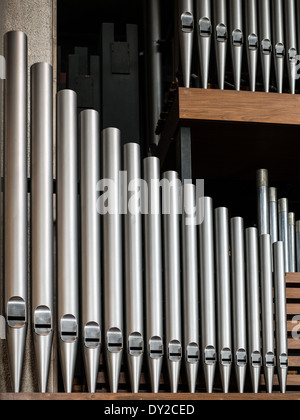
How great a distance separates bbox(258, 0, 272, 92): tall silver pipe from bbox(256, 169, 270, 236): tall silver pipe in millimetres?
676

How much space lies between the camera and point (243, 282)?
680 cm

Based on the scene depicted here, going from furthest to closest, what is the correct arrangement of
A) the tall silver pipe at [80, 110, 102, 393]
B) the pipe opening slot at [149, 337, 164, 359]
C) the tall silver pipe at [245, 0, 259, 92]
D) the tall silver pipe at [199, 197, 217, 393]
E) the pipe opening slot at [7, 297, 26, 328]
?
the tall silver pipe at [245, 0, 259, 92] → the tall silver pipe at [199, 197, 217, 393] → the pipe opening slot at [149, 337, 164, 359] → the tall silver pipe at [80, 110, 102, 393] → the pipe opening slot at [7, 297, 26, 328]

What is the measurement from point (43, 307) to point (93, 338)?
37cm

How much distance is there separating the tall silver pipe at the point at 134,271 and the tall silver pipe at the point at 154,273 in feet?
0.16

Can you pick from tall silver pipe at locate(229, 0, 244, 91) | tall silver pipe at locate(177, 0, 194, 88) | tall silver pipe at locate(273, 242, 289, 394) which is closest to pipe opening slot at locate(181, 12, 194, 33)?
tall silver pipe at locate(177, 0, 194, 88)

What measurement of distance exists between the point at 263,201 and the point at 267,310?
3.41 ft

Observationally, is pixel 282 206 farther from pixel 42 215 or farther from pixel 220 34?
pixel 42 215

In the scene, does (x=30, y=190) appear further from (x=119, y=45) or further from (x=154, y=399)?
(x=119, y=45)

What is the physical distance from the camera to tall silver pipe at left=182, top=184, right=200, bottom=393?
6543mm

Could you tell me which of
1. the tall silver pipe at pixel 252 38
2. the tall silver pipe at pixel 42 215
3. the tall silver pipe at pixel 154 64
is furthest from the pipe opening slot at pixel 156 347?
the tall silver pipe at pixel 154 64

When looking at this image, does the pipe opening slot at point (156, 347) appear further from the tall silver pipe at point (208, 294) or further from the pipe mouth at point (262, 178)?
the pipe mouth at point (262, 178)

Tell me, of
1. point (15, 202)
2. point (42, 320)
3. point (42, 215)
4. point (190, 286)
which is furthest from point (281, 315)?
point (15, 202)

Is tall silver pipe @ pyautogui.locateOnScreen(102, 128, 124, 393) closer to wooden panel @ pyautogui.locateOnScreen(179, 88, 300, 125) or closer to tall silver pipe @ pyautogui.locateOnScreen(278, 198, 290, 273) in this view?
wooden panel @ pyautogui.locateOnScreen(179, 88, 300, 125)

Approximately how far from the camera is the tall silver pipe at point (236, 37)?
24.1 feet
